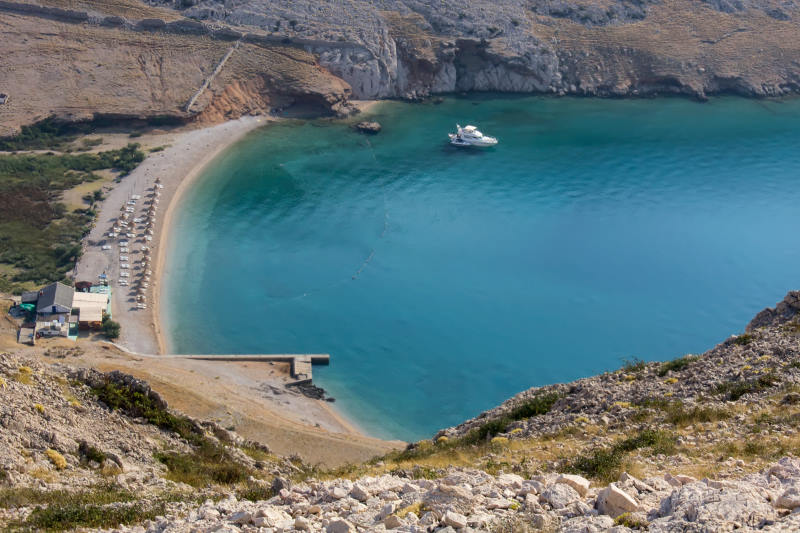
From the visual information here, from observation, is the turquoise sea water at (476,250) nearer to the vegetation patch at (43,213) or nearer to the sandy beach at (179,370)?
the sandy beach at (179,370)

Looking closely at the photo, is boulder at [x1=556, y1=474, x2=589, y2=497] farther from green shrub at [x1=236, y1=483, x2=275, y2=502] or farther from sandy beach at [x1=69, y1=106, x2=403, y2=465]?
sandy beach at [x1=69, y1=106, x2=403, y2=465]

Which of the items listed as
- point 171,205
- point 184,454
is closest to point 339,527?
point 184,454

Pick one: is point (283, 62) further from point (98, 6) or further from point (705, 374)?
point (705, 374)

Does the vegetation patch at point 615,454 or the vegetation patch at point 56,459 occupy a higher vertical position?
the vegetation patch at point 615,454

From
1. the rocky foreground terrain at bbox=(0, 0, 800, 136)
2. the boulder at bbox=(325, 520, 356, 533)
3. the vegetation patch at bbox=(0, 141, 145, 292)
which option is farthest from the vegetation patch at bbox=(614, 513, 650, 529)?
the rocky foreground terrain at bbox=(0, 0, 800, 136)

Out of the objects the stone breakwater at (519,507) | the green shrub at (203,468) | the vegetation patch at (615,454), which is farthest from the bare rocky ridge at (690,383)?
the green shrub at (203,468)

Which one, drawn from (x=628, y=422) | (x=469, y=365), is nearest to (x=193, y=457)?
(x=628, y=422)

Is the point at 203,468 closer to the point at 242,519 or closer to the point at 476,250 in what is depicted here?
the point at 242,519
